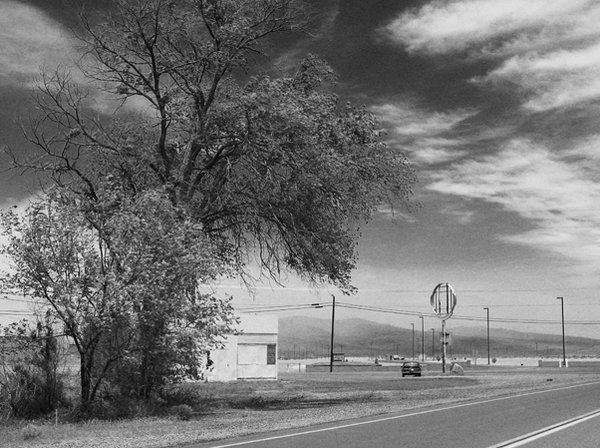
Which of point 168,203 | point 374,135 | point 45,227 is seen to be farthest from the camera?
point 374,135

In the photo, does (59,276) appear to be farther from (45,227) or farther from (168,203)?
(168,203)

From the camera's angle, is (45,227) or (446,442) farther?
(45,227)

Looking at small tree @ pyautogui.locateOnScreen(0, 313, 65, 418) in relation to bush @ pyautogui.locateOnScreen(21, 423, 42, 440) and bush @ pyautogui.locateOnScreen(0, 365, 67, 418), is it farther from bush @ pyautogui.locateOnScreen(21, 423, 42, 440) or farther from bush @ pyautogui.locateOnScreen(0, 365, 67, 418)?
bush @ pyautogui.locateOnScreen(21, 423, 42, 440)

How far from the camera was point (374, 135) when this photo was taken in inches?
1004

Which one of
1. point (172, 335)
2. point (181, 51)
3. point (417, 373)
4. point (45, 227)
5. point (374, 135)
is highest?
point (181, 51)

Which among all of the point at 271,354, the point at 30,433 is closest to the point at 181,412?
the point at 30,433

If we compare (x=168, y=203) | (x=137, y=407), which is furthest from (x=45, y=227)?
(x=137, y=407)

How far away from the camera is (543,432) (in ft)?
47.7

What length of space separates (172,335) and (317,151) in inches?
324

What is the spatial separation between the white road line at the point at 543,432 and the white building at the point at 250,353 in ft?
118

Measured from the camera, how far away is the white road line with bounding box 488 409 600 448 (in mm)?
12585

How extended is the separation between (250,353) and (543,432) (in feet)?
132

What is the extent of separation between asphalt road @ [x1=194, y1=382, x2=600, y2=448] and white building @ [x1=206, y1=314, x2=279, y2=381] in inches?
1274

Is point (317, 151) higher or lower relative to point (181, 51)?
lower
